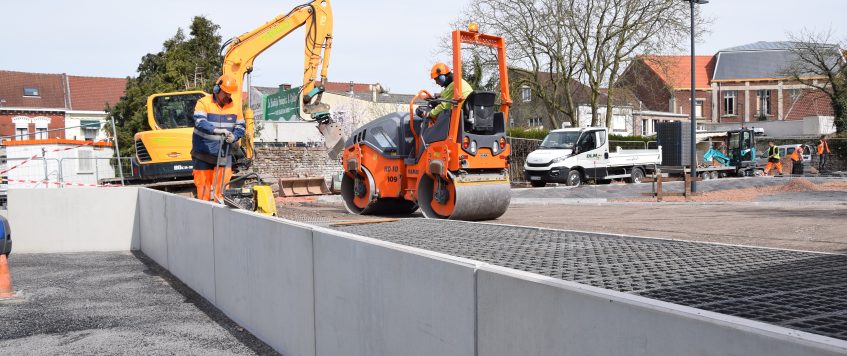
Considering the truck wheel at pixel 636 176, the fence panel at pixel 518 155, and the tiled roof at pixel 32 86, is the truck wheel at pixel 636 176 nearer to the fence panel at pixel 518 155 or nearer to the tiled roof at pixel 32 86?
the fence panel at pixel 518 155

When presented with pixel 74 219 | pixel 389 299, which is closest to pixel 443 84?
pixel 74 219

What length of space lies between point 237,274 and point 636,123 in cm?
6481

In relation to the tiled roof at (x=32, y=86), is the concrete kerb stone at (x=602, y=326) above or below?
below

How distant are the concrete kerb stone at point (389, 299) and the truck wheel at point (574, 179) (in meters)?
22.2

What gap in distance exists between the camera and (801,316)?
3008 mm

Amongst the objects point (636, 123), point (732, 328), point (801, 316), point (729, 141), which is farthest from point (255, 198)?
point (636, 123)

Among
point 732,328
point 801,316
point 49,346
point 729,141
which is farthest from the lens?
point 729,141

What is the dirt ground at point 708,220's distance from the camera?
9.57 meters

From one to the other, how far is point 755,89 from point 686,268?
237 feet

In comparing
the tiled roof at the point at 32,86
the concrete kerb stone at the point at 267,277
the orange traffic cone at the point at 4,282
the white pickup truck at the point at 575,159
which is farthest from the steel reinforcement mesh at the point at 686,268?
the tiled roof at the point at 32,86

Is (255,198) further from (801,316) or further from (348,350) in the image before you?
(801,316)

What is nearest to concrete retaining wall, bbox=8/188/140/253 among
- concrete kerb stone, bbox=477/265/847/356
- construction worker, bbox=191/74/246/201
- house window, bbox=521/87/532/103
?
construction worker, bbox=191/74/246/201

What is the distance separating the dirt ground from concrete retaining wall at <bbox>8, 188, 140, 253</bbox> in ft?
8.99

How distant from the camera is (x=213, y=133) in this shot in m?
11.1
